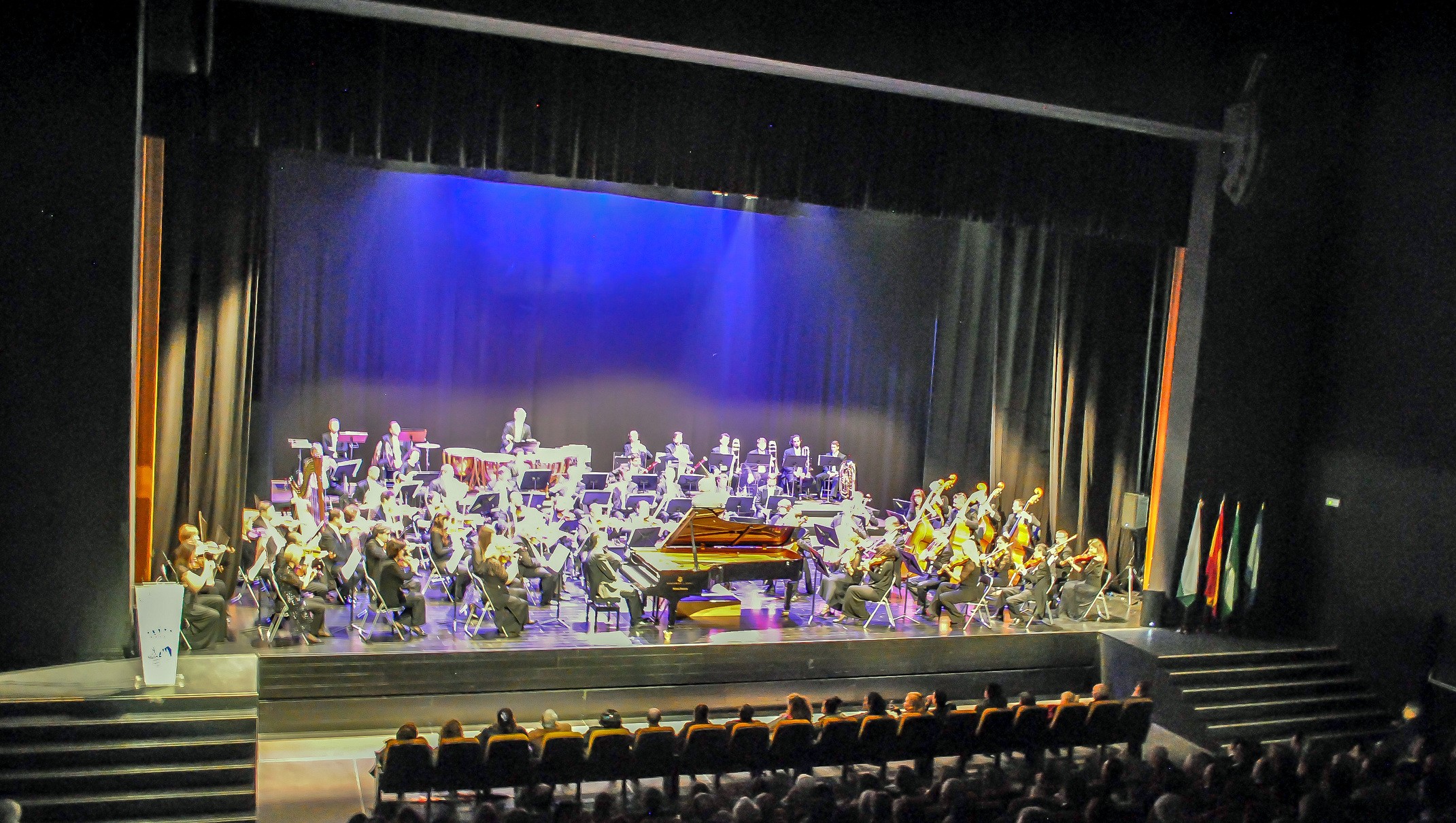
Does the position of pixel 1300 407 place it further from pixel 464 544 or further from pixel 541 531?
pixel 464 544

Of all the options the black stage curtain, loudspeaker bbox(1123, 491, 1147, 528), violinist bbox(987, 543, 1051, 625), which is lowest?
violinist bbox(987, 543, 1051, 625)

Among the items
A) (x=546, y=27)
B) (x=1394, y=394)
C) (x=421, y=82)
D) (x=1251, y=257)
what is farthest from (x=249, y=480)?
(x=1394, y=394)

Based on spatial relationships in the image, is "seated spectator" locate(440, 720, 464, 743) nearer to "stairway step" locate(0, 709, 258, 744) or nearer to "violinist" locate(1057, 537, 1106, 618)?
"stairway step" locate(0, 709, 258, 744)

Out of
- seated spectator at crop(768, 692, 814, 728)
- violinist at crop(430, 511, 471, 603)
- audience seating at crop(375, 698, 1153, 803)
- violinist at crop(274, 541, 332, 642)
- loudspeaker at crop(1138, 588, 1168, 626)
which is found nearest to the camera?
audience seating at crop(375, 698, 1153, 803)

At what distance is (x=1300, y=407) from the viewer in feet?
46.2

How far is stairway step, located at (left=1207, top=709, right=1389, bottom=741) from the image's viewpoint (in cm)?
1157

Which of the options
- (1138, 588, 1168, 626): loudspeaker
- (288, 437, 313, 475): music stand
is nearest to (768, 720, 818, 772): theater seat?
(1138, 588, 1168, 626): loudspeaker

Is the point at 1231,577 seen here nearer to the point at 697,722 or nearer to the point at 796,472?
the point at 796,472

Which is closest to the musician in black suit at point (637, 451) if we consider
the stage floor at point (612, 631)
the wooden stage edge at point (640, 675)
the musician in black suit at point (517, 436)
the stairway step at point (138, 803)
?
the musician in black suit at point (517, 436)

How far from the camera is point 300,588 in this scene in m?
10.5

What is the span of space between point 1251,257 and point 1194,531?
3.54 metres

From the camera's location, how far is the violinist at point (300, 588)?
10.4 metres

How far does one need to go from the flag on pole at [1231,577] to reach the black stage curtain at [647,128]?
155 inches

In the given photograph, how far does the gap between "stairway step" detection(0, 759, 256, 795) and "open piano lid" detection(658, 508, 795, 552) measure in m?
4.65
